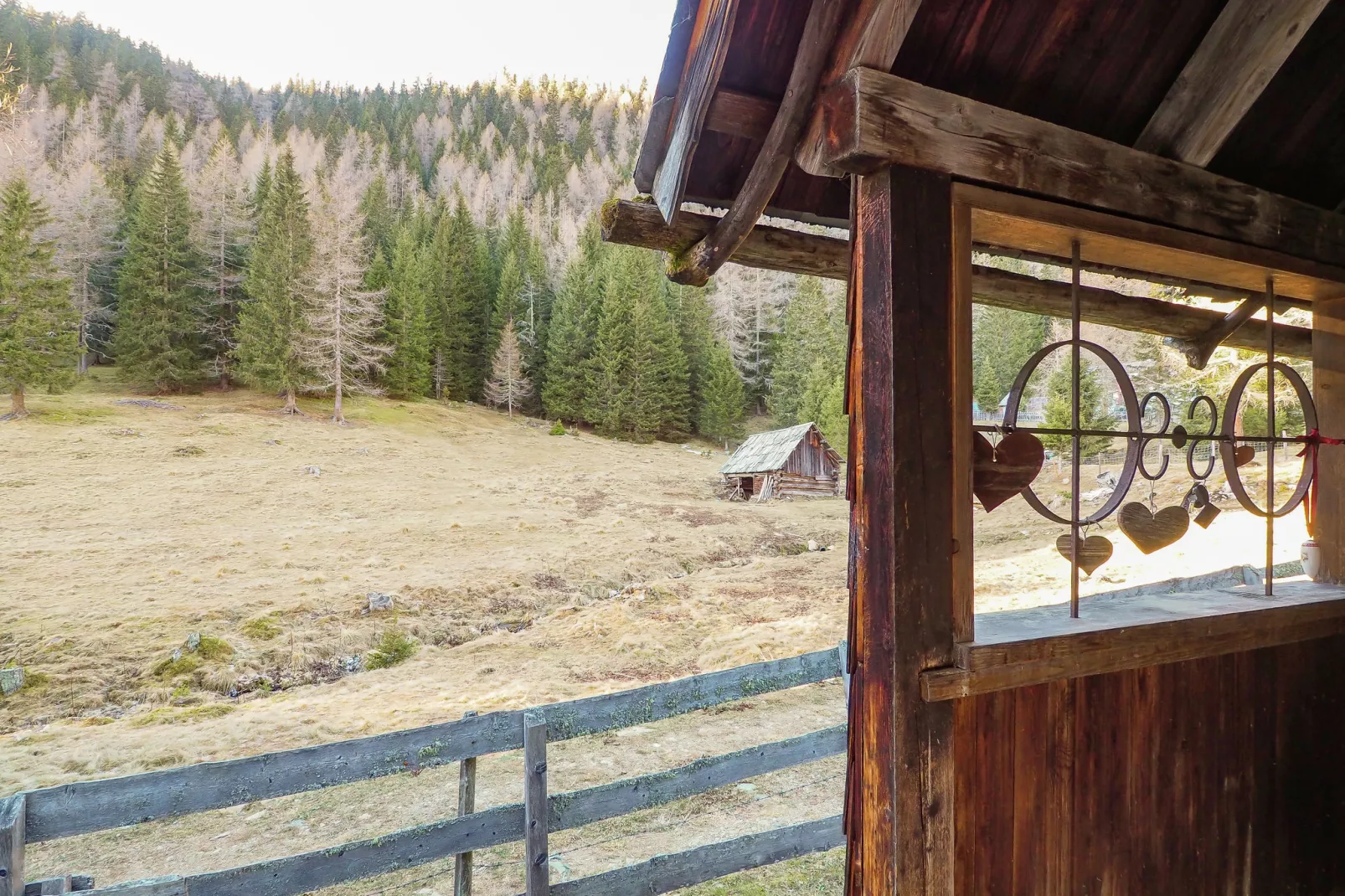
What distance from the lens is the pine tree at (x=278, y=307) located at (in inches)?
1252

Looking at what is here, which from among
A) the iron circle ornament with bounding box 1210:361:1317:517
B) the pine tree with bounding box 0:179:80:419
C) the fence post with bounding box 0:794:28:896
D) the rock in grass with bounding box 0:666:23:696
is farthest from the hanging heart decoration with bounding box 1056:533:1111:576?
the pine tree with bounding box 0:179:80:419

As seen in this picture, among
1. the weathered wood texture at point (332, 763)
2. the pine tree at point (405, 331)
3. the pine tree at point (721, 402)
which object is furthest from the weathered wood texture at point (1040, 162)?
the pine tree at point (721, 402)

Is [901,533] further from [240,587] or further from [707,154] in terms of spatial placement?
[240,587]

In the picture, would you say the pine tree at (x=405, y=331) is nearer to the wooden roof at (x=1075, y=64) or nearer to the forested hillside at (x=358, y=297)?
the forested hillside at (x=358, y=297)

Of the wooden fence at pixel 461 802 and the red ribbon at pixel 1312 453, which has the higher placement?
the red ribbon at pixel 1312 453

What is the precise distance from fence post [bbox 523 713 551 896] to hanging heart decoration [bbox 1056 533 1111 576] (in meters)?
2.45

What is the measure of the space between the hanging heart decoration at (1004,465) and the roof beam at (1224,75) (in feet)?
3.78

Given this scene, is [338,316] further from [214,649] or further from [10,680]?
[10,680]

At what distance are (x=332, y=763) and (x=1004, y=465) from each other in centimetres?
322

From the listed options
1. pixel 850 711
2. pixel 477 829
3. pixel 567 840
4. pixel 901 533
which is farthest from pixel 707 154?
pixel 567 840

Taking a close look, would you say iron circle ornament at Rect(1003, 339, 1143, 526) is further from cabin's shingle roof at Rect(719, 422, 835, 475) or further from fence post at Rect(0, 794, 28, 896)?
cabin's shingle roof at Rect(719, 422, 835, 475)

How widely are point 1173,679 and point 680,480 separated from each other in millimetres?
26106

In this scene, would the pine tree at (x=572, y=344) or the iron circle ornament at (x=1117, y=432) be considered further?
the pine tree at (x=572, y=344)

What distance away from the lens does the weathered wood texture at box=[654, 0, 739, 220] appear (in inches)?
76.5
